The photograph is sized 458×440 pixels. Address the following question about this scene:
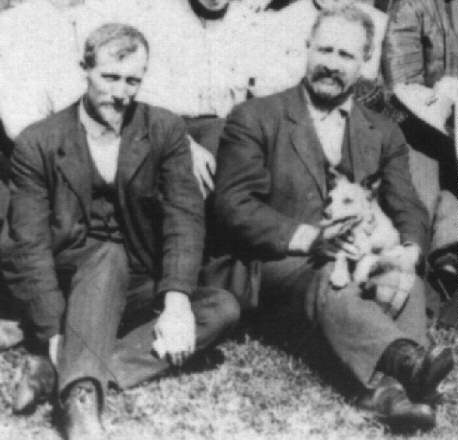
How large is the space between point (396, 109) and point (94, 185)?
2.60 metres

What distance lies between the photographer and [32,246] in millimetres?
4309

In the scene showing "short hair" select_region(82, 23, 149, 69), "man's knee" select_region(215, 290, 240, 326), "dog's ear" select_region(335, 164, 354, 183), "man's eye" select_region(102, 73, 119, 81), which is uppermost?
"short hair" select_region(82, 23, 149, 69)

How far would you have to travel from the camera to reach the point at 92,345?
416 centimetres

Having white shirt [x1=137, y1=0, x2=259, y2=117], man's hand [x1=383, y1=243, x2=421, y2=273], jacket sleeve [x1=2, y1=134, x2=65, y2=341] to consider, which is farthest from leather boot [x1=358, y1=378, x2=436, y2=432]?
white shirt [x1=137, y1=0, x2=259, y2=117]

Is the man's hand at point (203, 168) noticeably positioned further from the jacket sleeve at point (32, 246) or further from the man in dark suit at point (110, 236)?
the jacket sleeve at point (32, 246)

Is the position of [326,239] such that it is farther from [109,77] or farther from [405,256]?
[109,77]

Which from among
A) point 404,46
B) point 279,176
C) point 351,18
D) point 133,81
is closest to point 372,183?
point 279,176

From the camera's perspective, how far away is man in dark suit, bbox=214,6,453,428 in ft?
14.3

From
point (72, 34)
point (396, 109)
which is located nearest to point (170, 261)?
point (72, 34)

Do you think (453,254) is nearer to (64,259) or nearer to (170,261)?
(170,261)

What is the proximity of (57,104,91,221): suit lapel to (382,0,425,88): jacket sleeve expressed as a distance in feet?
8.34

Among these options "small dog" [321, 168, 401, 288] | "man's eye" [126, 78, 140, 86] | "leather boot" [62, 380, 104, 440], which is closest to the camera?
"leather boot" [62, 380, 104, 440]

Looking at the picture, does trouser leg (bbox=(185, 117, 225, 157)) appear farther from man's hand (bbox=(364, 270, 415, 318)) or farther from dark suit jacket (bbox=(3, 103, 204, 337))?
man's hand (bbox=(364, 270, 415, 318))

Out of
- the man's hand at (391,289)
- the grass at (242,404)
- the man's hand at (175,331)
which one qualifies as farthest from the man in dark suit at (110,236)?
the man's hand at (391,289)
